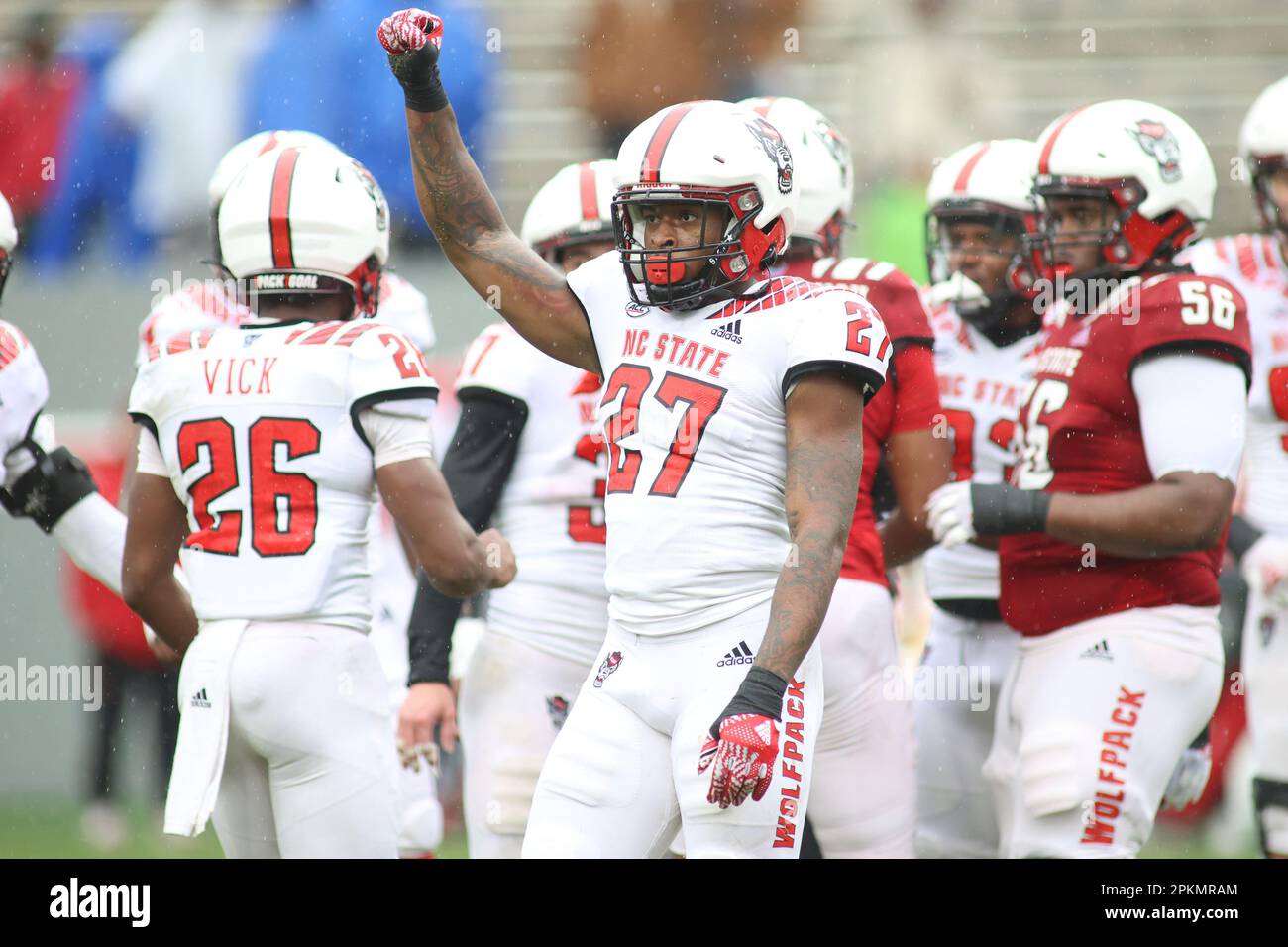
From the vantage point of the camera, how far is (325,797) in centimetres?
406

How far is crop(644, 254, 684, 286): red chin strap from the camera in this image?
3.65 m

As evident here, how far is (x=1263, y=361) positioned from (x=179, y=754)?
3643 millimetres

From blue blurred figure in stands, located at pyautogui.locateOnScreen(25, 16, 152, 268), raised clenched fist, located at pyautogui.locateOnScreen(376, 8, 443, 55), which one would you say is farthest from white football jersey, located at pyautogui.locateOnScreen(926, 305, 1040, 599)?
blue blurred figure in stands, located at pyautogui.locateOnScreen(25, 16, 152, 268)

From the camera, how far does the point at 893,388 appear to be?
4742 millimetres

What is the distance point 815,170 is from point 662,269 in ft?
5.07

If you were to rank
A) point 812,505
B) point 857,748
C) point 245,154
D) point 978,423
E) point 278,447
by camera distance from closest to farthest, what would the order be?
point 812,505, point 278,447, point 857,748, point 978,423, point 245,154

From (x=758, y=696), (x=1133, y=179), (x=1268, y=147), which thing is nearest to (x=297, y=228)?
(x=758, y=696)

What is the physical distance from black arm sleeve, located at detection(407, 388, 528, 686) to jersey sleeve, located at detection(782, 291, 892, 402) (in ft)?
4.66

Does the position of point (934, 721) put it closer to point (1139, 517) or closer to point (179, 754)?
point (1139, 517)

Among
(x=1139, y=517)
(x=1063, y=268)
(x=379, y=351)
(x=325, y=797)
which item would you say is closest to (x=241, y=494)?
(x=379, y=351)

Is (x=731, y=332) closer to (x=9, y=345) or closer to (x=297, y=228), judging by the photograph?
(x=297, y=228)

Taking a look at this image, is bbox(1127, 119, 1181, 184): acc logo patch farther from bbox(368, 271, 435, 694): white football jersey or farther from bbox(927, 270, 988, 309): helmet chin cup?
bbox(368, 271, 435, 694): white football jersey

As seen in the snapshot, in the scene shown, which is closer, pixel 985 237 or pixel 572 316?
pixel 572 316

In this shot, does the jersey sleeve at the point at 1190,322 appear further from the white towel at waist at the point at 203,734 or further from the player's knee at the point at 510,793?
the white towel at waist at the point at 203,734
